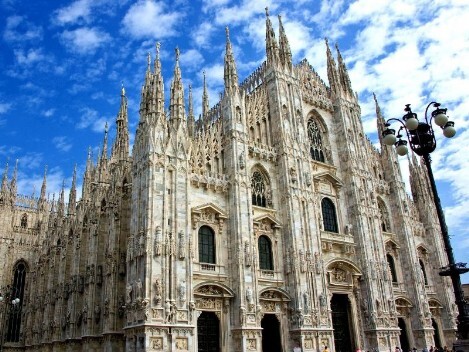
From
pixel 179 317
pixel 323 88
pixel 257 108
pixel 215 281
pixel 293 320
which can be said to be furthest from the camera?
pixel 323 88

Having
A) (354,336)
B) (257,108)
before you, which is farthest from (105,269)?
(354,336)

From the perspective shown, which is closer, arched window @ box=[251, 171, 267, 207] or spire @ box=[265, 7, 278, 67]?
arched window @ box=[251, 171, 267, 207]

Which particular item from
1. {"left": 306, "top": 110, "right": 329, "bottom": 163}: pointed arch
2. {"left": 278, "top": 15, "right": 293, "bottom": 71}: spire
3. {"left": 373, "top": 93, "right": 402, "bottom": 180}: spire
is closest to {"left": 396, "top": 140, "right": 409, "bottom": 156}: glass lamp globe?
{"left": 306, "top": 110, "right": 329, "bottom": 163}: pointed arch

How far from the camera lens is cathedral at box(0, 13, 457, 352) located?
22969 millimetres

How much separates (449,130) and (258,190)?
52.5 feet

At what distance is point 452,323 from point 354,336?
458 inches

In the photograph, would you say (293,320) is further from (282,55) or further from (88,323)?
(282,55)

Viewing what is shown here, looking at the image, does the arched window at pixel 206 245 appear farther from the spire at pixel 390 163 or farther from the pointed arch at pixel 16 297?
the pointed arch at pixel 16 297

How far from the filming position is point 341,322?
30.0 m

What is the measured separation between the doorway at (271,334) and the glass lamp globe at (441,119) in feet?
53.4

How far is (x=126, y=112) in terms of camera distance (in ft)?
109

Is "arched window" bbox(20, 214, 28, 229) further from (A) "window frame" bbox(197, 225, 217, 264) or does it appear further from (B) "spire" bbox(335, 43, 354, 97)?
(B) "spire" bbox(335, 43, 354, 97)

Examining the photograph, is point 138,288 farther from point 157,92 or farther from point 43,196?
point 43,196

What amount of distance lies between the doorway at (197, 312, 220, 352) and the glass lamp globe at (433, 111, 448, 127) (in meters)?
15.5
